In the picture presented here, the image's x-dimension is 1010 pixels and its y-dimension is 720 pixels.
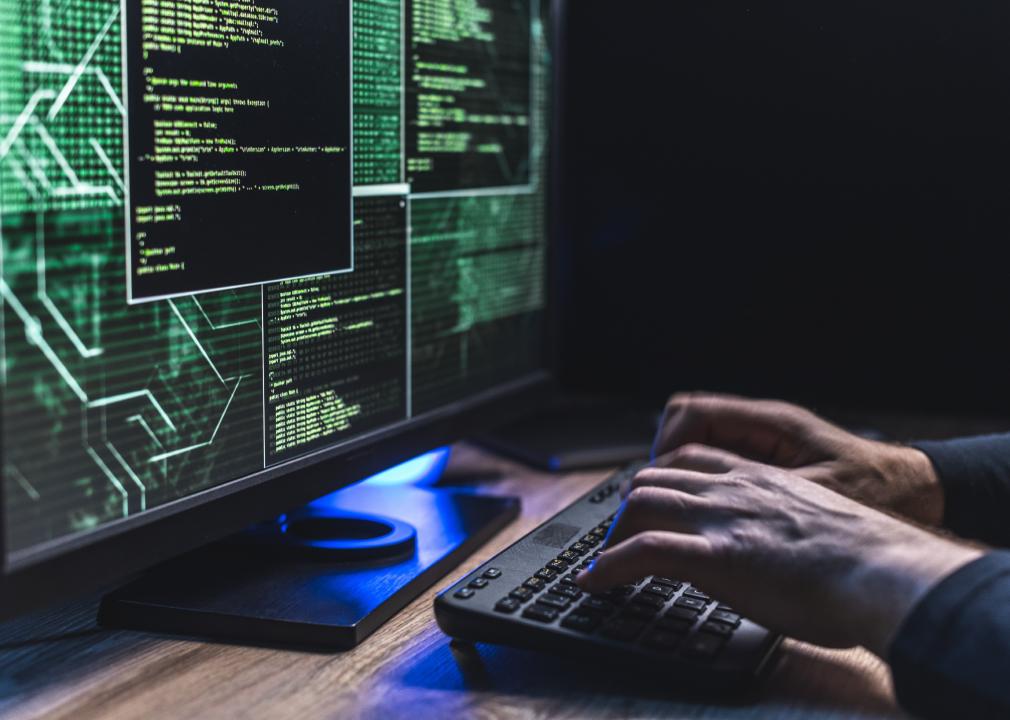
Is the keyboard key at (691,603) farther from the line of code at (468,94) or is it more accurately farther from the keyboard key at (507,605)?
the line of code at (468,94)

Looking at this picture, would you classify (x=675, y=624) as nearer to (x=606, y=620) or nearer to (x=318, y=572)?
(x=606, y=620)

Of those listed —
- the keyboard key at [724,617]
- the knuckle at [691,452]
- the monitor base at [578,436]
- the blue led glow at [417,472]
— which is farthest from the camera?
the monitor base at [578,436]

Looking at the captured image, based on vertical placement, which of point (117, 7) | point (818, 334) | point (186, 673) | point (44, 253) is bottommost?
point (186, 673)

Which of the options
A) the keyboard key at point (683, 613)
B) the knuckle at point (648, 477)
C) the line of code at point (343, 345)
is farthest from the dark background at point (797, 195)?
the keyboard key at point (683, 613)

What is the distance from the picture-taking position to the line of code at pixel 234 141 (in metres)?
0.66

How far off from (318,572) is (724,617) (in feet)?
0.97

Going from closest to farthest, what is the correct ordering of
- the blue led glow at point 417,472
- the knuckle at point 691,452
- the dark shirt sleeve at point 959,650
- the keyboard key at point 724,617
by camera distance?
the dark shirt sleeve at point 959,650 < the keyboard key at point 724,617 < the knuckle at point 691,452 < the blue led glow at point 417,472

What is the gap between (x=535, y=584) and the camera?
73 cm

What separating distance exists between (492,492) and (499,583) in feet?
1.16

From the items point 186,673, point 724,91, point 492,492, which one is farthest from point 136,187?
point 724,91

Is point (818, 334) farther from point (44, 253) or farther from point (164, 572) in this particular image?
point (44, 253)

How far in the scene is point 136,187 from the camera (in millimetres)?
651

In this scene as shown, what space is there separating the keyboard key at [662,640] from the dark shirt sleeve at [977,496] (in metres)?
0.36

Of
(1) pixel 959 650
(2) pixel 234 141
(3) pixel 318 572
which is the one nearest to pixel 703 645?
(1) pixel 959 650
